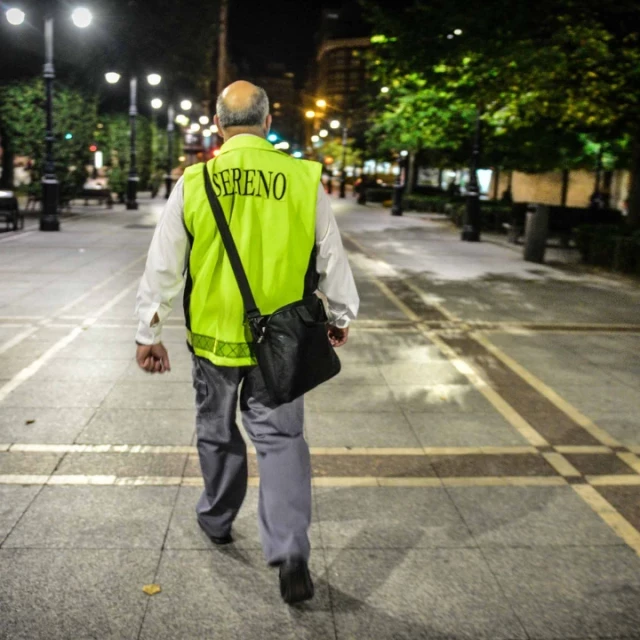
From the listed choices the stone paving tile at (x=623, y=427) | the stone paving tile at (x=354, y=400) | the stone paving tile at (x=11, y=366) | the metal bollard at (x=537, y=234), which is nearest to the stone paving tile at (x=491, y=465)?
the stone paving tile at (x=623, y=427)

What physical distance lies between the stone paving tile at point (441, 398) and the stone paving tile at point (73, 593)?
2.93 meters

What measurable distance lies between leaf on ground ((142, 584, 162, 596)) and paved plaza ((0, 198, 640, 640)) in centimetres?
2

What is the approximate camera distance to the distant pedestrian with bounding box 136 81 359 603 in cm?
304

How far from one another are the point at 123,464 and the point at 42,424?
102 cm

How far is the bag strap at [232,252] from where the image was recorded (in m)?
3.01

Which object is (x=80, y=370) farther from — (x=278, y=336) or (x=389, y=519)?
(x=278, y=336)

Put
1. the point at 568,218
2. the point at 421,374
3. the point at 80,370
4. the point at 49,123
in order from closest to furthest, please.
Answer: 1. the point at 80,370
2. the point at 421,374
3. the point at 49,123
4. the point at 568,218

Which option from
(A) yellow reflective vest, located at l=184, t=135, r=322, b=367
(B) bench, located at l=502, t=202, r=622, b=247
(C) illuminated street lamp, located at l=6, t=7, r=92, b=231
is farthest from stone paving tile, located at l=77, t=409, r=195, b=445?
(B) bench, located at l=502, t=202, r=622, b=247

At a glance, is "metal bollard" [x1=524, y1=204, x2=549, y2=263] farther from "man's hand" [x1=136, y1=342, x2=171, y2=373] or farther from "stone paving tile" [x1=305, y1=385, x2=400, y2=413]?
"man's hand" [x1=136, y1=342, x2=171, y2=373]

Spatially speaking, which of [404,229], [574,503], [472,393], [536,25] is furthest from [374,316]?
[404,229]

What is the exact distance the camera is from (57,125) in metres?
25.5

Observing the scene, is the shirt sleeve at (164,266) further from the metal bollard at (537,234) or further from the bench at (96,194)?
the bench at (96,194)

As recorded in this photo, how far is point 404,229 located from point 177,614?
2336cm

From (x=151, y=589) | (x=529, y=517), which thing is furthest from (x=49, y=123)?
(x=151, y=589)
